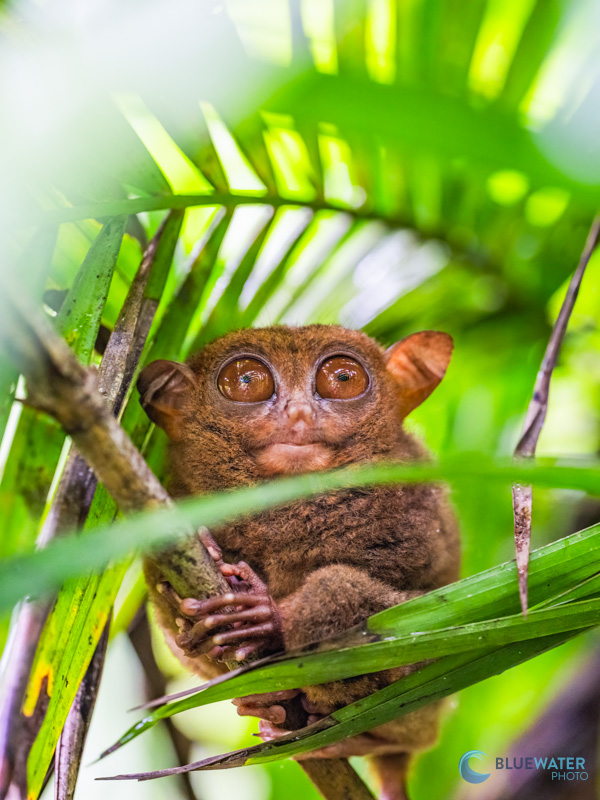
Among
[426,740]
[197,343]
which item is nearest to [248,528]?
[197,343]

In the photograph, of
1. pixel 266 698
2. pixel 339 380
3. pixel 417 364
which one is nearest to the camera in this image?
pixel 266 698

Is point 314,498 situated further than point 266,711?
Yes

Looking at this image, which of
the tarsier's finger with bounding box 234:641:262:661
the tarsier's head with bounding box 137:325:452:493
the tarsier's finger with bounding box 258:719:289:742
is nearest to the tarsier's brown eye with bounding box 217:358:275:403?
the tarsier's head with bounding box 137:325:452:493

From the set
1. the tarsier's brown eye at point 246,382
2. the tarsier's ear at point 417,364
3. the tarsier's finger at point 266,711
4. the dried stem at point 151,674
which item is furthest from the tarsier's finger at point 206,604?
the dried stem at point 151,674

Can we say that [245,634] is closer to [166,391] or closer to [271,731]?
[271,731]
